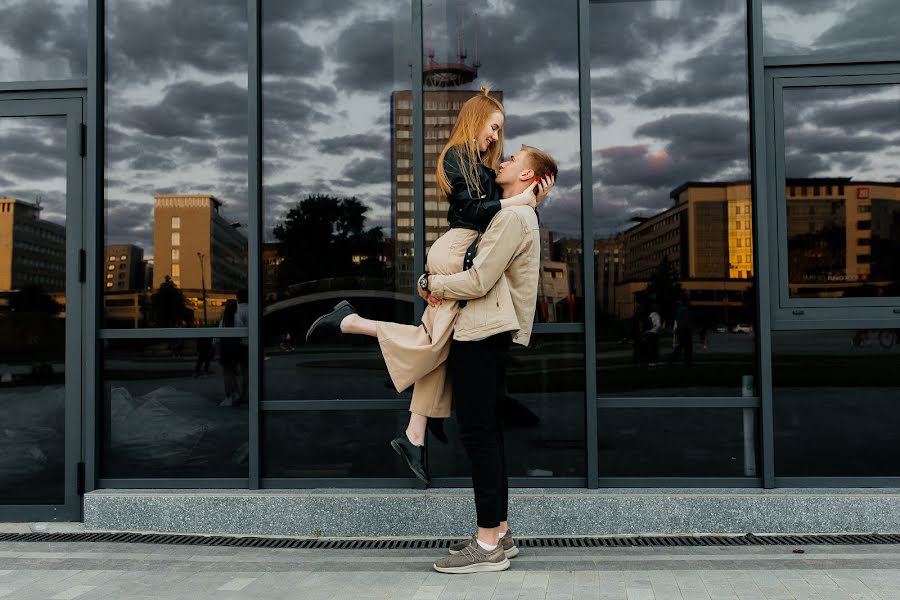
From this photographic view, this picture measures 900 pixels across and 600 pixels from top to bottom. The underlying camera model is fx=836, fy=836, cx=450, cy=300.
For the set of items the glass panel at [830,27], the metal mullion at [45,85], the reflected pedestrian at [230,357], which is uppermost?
the glass panel at [830,27]

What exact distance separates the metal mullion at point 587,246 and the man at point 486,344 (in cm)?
74

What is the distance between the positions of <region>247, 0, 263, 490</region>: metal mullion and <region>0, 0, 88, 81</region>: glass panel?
1020 mm

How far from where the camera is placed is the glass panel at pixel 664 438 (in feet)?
15.4

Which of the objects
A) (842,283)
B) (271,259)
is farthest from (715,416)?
(271,259)

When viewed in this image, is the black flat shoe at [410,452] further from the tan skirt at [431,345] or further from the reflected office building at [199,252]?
the reflected office building at [199,252]

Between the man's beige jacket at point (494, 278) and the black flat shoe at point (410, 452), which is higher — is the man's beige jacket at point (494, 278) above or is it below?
above

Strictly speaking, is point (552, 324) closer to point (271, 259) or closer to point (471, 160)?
point (471, 160)

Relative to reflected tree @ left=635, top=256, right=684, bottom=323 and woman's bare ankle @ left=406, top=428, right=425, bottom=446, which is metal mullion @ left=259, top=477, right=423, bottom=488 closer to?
woman's bare ankle @ left=406, top=428, right=425, bottom=446

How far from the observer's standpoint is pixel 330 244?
4.85 meters

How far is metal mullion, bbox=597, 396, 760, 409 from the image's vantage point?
467cm

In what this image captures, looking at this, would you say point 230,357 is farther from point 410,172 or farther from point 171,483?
point 410,172

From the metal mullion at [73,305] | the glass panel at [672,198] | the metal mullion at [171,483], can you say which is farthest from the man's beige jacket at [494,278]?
the metal mullion at [73,305]

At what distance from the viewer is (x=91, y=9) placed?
15.9ft

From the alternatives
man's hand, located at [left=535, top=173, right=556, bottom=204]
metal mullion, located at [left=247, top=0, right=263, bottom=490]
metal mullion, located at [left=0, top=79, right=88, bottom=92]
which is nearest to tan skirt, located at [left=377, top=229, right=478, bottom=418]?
man's hand, located at [left=535, top=173, right=556, bottom=204]
